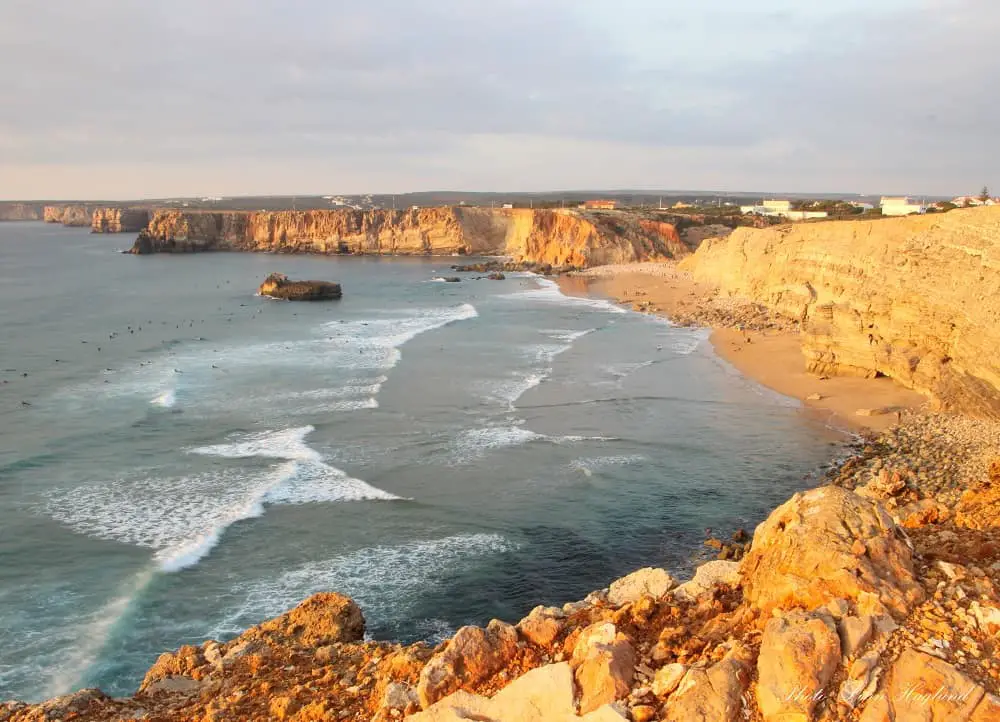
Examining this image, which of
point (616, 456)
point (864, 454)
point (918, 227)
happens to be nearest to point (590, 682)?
point (616, 456)

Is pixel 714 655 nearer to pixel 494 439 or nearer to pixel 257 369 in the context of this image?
pixel 494 439

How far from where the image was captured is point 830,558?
25.4ft

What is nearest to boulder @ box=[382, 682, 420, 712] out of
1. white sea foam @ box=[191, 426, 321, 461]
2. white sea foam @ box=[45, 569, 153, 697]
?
white sea foam @ box=[45, 569, 153, 697]

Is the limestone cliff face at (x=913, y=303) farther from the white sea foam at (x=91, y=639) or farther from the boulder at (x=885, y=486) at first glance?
the white sea foam at (x=91, y=639)

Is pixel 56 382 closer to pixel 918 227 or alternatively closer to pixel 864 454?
pixel 864 454

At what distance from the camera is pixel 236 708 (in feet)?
28.6

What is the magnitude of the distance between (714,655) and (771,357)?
103 ft

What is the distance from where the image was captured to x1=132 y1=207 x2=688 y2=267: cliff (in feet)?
301

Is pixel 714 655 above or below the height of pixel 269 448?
above

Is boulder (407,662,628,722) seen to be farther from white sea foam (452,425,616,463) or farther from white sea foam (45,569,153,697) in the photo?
white sea foam (452,425,616,463)

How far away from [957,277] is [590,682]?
22936 mm

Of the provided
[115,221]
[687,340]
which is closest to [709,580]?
[687,340]

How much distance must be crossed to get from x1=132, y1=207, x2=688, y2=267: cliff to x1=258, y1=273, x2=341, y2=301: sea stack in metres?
35.0

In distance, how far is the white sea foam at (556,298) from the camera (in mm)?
57406
